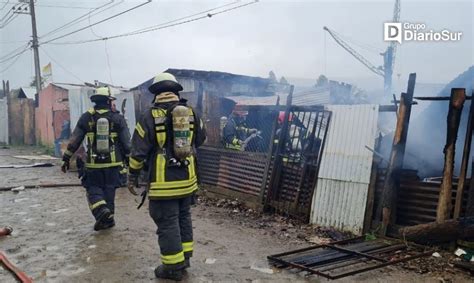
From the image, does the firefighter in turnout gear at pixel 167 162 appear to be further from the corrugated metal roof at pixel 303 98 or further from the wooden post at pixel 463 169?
the corrugated metal roof at pixel 303 98

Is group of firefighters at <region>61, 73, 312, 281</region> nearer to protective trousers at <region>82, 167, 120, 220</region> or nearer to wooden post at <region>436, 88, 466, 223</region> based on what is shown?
protective trousers at <region>82, 167, 120, 220</region>

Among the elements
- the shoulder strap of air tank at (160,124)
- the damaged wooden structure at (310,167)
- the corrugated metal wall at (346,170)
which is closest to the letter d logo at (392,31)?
the damaged wooden structure at (310,167)

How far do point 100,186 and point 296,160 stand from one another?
2.92 meters

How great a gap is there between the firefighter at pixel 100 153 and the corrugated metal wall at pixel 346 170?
113 inches

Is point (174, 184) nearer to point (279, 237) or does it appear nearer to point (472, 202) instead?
point (279, 237)

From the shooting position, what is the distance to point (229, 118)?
31.7 feet

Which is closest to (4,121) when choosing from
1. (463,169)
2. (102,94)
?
(102,94)

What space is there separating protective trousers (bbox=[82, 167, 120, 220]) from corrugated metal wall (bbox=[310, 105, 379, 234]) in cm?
284

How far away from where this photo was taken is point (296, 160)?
21.1ft

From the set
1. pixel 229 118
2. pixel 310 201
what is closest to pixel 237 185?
pixel 310 201

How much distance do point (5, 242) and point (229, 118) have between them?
5.59 meters

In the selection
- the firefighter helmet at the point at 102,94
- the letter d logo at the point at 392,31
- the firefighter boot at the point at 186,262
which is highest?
the letter d logo at the point at 392,31

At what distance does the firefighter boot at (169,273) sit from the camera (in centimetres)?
380

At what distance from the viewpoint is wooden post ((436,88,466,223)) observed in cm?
458
